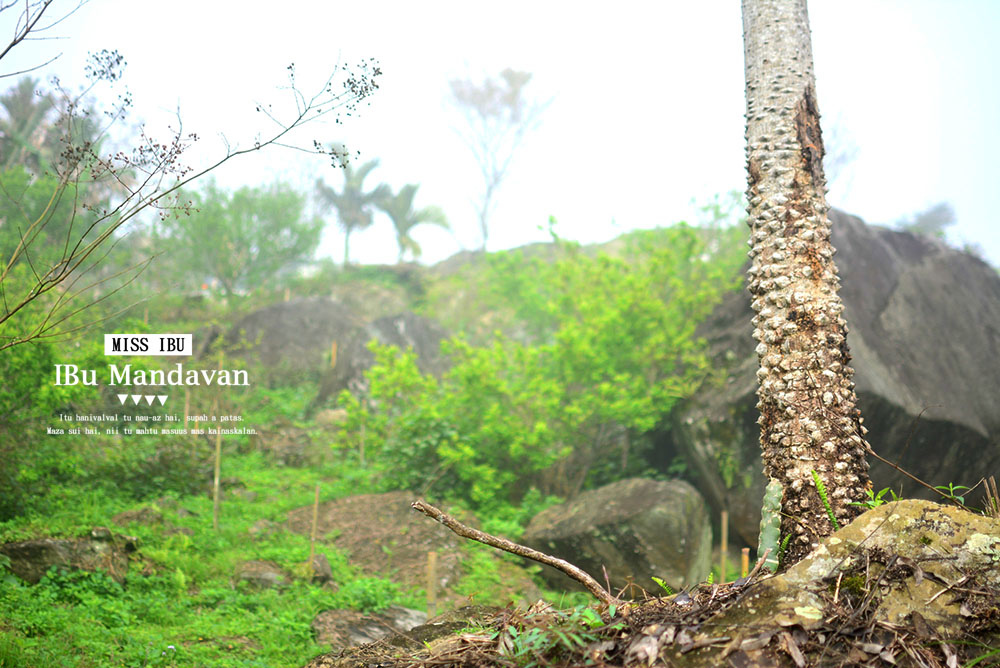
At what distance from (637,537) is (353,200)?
2024cm

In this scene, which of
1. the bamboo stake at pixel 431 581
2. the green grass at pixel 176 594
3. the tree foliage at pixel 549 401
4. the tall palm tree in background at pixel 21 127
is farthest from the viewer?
the tall palm tree in background at pixel 21 127

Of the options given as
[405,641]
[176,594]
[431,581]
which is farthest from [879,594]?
[176,594]

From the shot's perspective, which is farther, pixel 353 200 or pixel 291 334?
pixel 353 200

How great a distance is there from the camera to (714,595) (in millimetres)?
2486

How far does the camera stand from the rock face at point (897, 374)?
7.58 meters

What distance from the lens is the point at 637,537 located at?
24.5 feet

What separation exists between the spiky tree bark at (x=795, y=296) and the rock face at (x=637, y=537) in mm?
4251

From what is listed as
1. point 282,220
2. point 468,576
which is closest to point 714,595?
point 468,576

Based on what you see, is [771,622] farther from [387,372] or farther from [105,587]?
[387,372]

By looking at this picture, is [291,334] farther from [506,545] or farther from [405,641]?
[506,545]

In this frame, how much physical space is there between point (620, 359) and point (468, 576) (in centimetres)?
404

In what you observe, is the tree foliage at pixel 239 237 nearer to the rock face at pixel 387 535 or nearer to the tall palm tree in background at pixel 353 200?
the tall palm tree in background at pixel 353 200

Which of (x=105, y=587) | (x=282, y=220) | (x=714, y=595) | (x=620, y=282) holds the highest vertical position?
(x=282, y=220)

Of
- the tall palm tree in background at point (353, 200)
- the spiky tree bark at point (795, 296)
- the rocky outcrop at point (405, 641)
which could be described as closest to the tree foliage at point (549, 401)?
the rocky outcrop at point (405, 641)
